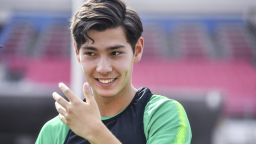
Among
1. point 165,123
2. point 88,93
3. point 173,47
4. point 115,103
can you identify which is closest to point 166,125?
point 165,123

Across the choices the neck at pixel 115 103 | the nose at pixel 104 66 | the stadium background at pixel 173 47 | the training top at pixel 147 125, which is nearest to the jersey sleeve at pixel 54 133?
the training top at pixel 147 125

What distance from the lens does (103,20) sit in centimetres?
217

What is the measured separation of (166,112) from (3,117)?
4921 mm

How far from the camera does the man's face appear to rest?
Answer: 2146 mm

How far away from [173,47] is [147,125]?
1247 centimetres

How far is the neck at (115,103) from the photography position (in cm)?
229

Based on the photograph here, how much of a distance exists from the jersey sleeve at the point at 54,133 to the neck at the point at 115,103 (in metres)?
0.14

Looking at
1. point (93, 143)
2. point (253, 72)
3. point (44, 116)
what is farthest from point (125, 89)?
point (253, 72)

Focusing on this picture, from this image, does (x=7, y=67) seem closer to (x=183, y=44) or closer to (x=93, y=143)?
(x=183, y=44)

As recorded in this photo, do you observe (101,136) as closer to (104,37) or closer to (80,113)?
(80,113)

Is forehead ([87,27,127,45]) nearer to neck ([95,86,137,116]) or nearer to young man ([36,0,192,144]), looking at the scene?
young man ([36,0,192,144])

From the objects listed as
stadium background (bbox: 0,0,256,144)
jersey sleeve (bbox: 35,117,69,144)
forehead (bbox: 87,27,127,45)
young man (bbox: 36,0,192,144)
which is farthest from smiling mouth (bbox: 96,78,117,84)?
stadium background (bbox: 0,0,256,144)

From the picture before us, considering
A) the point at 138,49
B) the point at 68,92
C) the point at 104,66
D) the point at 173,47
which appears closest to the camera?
the point at 68,92

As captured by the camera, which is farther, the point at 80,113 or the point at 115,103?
the point at 115,103
